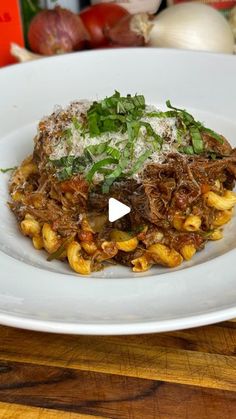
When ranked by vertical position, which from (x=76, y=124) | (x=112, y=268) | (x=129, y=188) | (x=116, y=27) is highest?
(x=76, y=124)

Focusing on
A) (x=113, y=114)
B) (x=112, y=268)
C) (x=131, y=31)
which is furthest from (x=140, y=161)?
(x=131, y=31)

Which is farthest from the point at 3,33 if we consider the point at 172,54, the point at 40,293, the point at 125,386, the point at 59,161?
the point at 125,386

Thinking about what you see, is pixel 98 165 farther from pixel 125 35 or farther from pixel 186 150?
pixel 125 35

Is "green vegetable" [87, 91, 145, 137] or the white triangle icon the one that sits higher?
"green vegetable" [87, 91, 145, 137]

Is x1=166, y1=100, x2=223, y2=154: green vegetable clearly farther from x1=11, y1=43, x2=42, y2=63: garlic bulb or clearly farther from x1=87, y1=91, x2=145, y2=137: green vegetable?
x1=11, y1=43, x2=42, y2=63: garlic bulb

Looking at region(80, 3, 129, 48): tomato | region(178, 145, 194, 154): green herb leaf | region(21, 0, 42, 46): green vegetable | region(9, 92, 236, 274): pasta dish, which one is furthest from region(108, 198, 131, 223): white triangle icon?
region(21, 0, 42, 46): green vegetable
